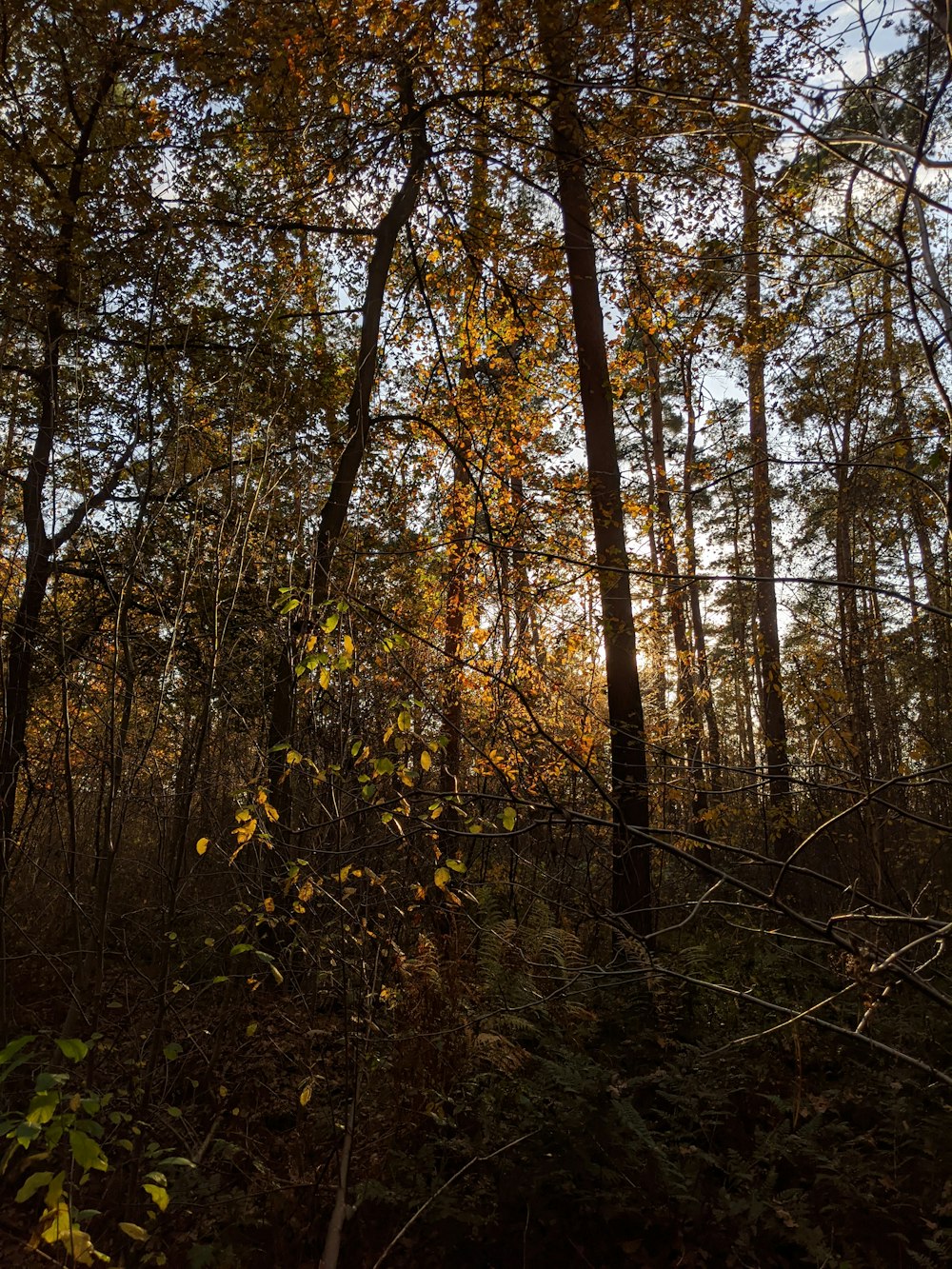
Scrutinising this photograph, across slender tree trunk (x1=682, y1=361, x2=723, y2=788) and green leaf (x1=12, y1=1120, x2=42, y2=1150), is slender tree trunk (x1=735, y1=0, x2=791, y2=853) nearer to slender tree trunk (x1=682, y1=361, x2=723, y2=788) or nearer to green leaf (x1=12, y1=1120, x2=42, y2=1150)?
slender tree trunk (x1=682, y1=361, x2=723, y2=788)

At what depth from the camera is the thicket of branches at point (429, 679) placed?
2.87m

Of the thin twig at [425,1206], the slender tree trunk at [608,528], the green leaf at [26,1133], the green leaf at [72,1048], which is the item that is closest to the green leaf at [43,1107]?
the green leaf at [26,1133]

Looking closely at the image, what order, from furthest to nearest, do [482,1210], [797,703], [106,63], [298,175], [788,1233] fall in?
1. [797,703]
2. [298,175]
3. [106,63]
4. [482,1210]
5. [788,1233]

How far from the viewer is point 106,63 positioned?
5.59 metres

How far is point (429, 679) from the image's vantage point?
258 inches

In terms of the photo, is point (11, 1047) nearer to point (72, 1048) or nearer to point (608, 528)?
point (72, 1048)

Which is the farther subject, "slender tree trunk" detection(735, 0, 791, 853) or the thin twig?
"slender tree trunk" detection(735, 0, 791, 853)

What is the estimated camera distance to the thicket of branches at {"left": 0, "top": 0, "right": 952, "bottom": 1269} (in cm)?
287

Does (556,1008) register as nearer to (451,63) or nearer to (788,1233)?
(788,1233)

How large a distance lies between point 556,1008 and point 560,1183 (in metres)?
1.42

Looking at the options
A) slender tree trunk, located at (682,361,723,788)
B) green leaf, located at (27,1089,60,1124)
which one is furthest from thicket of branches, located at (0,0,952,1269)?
slender tree trunk, located at (682,361,723,788)

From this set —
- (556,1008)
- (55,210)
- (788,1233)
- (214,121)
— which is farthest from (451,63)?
(788,1233)

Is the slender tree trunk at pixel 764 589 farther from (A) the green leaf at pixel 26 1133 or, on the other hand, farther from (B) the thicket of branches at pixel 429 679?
(A) the green leaf at pixel 26 1133

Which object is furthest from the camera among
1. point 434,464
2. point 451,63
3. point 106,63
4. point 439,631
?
point 434,464
